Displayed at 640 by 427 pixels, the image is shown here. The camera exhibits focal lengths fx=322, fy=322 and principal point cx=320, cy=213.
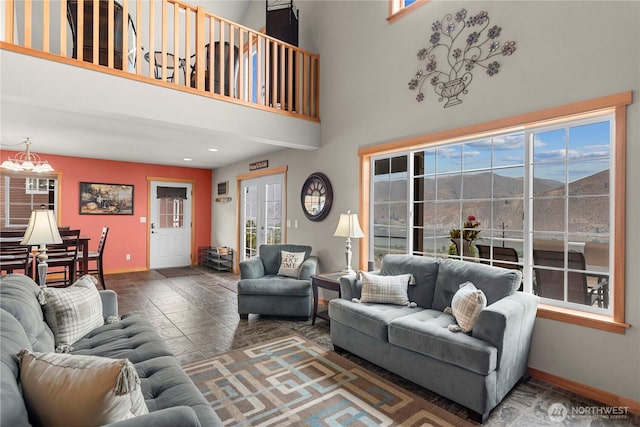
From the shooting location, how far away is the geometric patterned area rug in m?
2.05

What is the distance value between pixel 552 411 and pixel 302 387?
1709mm

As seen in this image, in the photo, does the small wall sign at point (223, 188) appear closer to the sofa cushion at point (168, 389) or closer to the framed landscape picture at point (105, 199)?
the framed landscape picture at point (105, 199)

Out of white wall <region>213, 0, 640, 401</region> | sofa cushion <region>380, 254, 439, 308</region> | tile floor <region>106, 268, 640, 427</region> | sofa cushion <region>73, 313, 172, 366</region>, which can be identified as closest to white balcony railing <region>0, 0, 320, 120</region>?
white wall <region>213, 0, 640, 401</region>

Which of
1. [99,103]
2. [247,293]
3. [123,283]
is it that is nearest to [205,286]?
[123,283]

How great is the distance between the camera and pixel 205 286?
224 inches

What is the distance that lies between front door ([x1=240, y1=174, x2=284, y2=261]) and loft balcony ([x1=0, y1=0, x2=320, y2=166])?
1.57m

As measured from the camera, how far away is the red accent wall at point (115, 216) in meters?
6.35

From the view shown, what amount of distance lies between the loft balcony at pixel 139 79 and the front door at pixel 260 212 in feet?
5.16

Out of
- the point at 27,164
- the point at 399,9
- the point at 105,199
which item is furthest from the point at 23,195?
the point at 399,9

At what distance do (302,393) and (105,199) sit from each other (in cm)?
640

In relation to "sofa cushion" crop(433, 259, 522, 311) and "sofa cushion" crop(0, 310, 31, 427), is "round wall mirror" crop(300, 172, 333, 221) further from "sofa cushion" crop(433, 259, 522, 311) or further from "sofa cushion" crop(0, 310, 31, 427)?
"sofa cushion" crop(0, 310, 31, 427)

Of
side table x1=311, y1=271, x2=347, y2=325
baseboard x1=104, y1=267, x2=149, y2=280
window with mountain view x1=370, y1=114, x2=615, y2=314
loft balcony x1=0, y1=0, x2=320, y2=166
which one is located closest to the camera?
window with mountain view x1=370, y1=114, x2=615, y2=314

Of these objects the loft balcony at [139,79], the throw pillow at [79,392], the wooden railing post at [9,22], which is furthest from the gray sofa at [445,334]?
the wooden railing post at [9,22]

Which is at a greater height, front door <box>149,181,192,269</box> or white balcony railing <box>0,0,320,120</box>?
white balcony railing <box>0,0,320,120</box>
